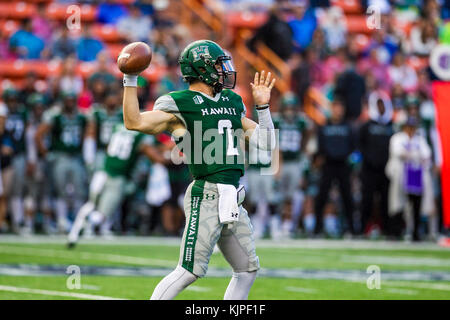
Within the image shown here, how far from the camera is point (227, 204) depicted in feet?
17.3

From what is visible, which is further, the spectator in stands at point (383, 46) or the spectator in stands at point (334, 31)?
the spectator in stands at point (383, 46)

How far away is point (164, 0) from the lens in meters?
18.1

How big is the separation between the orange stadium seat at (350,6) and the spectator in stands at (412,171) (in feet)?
19.2

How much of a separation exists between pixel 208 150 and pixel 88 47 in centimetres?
1129

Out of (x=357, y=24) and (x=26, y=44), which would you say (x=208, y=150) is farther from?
(x=357, y=24)

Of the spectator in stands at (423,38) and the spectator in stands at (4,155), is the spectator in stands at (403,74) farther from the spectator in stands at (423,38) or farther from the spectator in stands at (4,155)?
the spectator in stands at (4,155)

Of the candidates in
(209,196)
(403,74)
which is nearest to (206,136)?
(209,196)

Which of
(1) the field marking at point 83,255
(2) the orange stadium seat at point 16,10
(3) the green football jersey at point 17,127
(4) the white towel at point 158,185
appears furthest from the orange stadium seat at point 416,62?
(1) the field marking at point 83,255

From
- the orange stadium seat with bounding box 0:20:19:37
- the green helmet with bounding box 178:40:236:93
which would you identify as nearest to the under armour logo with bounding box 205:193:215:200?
the green helmet with bounding box 178:40:236:93

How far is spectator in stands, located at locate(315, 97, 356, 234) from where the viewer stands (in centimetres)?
1333

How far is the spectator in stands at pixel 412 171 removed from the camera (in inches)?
504

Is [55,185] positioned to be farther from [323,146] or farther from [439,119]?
[439,119]

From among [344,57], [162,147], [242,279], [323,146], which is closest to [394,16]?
[344,57]

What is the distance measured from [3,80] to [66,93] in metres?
3.14
